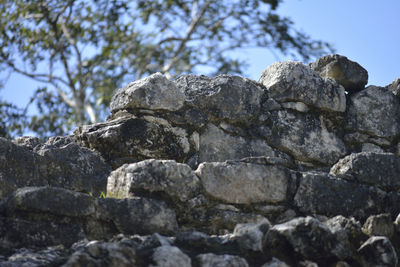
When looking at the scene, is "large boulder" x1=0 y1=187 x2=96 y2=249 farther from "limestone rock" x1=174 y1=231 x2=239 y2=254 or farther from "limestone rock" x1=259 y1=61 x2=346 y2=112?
"limestone rock" x1=259 y1=61 x2=346 y2=112

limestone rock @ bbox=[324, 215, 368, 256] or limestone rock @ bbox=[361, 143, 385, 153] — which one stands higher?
limestone rock @ bbox=[361, 143, 385, 153]

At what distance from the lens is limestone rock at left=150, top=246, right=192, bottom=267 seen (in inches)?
122

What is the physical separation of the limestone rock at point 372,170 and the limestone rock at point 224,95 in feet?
3.74

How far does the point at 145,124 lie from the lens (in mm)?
4961

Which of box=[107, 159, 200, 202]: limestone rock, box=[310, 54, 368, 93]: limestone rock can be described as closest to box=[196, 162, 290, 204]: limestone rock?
box=[107, 159, 200, 202]: limestone rock

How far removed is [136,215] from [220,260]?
745 mm

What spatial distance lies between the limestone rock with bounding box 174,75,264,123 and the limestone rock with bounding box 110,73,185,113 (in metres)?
0.16

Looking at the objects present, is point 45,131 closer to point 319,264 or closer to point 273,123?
point 273,123

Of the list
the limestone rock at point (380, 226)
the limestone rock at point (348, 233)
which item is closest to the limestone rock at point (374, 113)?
the limestone rock at point (380, 226)

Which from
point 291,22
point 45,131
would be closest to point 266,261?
point 291,22

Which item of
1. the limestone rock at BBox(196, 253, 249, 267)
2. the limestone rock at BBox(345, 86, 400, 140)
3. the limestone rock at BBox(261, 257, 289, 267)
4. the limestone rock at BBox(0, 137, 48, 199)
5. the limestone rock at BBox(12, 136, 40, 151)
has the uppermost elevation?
the limestone rock at BBox(345, 86, 400, 140)

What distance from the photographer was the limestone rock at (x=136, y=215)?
3721 mm

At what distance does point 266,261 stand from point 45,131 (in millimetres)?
15211

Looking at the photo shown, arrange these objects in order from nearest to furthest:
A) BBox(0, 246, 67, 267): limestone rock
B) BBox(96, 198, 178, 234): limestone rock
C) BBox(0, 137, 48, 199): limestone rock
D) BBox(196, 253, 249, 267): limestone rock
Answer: BBox(0, 246, 67, 267): limestone rock → BBox(196, 253, 249, 267): limestone rock → BBox(96, 198, 178, 234): limestone rock → BBox(0, 137, 48, 199): limestone rock
